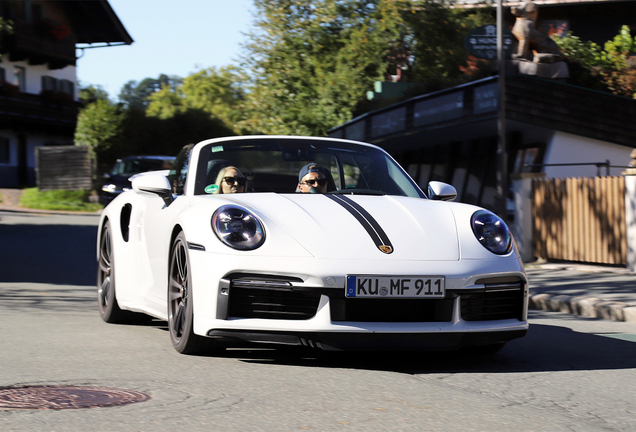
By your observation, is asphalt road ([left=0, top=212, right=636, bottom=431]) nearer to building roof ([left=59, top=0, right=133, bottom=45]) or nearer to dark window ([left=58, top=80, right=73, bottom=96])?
building roof ([left=59, top=0, right=133, bottom=45])

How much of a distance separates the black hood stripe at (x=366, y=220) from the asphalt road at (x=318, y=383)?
72 centimetres

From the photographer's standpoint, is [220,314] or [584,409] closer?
[584,409]

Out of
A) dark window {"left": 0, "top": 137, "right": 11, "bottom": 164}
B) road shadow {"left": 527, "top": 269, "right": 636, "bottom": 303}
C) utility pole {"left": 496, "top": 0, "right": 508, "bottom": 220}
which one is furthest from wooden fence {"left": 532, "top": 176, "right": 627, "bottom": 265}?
dark window {"left": 0, "top": 137, "right": 11, "bottom": 164}

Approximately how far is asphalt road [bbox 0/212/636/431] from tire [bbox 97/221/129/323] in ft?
0.41

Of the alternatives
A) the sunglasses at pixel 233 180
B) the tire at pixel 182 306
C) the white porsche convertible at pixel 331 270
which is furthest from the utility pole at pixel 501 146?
the tire at pixel 182 306

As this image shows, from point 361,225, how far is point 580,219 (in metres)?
9.50

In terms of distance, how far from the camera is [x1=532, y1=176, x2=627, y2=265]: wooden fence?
42.8 ft

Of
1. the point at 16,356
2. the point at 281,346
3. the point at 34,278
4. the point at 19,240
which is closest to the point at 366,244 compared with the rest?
the point at 281,346

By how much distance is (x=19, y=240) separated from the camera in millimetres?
17266

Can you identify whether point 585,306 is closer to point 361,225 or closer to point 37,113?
point 361,225

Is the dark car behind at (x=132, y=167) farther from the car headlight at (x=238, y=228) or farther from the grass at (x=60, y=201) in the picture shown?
the car headlight at (x=238, y=228)

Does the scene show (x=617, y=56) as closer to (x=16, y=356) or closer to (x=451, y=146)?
(x=451, y=146)

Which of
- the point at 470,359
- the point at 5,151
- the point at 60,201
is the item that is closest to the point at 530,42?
the point at 60,201

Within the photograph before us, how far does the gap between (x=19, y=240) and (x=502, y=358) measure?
534 inches
